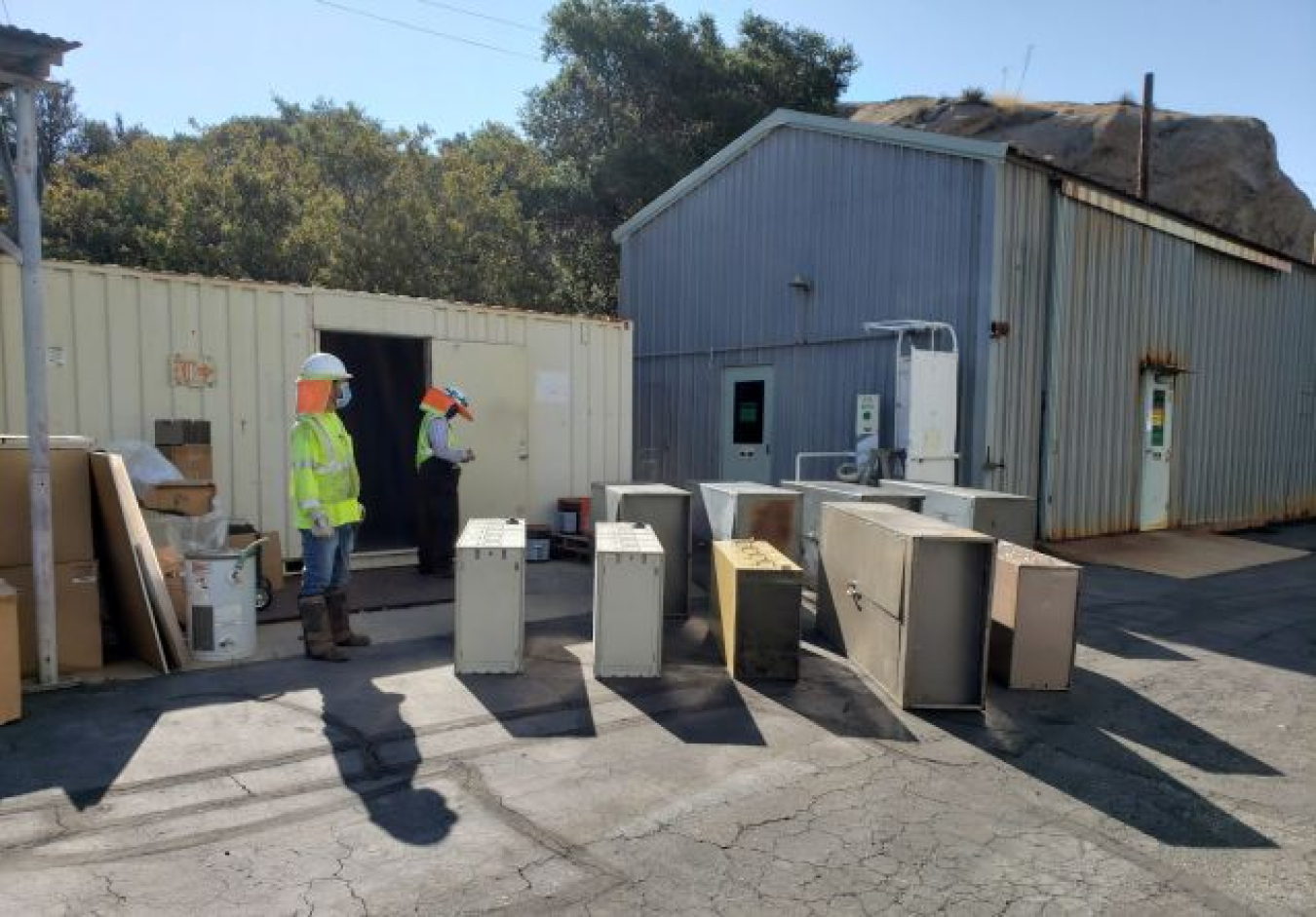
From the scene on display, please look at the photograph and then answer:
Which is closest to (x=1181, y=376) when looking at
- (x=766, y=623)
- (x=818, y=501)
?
(x=818, y=501)

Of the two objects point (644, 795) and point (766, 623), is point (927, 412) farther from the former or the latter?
point (644, 795)

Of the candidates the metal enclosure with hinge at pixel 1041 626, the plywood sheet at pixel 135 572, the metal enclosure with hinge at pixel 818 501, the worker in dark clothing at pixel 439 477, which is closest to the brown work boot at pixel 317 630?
the plywood sheet at pixel 135 572

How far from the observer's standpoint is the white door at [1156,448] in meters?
12.3

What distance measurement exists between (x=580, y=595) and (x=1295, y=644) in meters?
6.00

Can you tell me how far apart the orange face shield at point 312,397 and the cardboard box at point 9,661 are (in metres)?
1.98

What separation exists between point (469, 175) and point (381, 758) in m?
18.2

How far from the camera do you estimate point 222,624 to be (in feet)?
19.3

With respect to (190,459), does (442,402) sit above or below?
above

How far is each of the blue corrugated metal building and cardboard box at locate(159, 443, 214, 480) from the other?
7521 millimetres

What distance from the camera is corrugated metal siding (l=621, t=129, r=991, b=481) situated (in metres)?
10.4

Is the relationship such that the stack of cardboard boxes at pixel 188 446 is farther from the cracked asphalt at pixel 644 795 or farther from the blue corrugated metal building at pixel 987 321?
the blue corrugated metal building at pixel 987 321

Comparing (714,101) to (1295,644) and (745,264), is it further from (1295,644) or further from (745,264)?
(1295,644)

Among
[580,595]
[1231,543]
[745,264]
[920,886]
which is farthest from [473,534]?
[1231,543]

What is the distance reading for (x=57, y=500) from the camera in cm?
568
